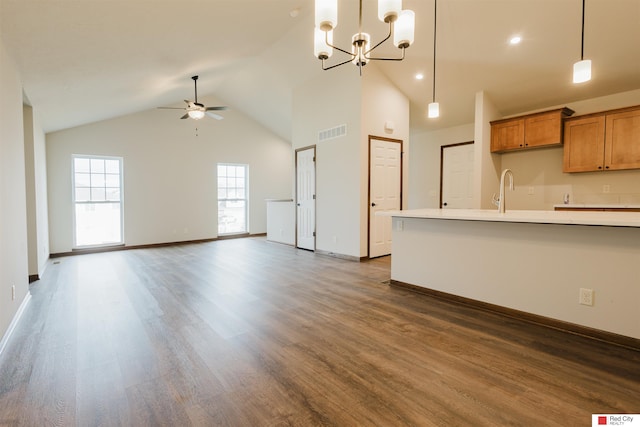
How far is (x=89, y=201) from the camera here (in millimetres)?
6531

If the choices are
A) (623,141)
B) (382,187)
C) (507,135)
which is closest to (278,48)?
(382,187)

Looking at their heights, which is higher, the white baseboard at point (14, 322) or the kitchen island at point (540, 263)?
the kitchen island at point (540, 263)

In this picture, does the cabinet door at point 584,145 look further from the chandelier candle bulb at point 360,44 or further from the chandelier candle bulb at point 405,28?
the chandelier candle bulb at point 360,44

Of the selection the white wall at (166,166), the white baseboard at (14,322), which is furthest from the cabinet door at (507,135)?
the white baseboard at (14,322)

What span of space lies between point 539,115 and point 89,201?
28.8 feet

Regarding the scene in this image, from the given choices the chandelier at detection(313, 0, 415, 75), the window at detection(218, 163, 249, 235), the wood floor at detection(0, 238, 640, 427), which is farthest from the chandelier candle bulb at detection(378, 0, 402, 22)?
the window at detection(218, 163, 249, 235)

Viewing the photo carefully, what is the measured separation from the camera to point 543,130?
5035 millimetres

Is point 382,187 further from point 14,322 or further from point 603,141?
point 14,322

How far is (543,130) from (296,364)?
17.7 feet

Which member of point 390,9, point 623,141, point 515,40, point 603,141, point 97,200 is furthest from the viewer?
point 97,200

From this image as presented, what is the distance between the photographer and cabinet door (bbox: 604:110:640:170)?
13.9ft

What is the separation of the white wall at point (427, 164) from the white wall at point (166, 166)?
4.18m

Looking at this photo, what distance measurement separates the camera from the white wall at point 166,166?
6211 millimetres

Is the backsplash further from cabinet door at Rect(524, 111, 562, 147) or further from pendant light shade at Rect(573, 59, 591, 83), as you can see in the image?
pendant light shade at Rect(573, 59, 591, 83)
